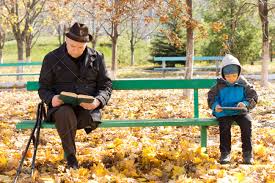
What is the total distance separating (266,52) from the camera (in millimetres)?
15305

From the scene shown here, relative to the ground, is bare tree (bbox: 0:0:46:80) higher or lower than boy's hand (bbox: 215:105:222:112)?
higher

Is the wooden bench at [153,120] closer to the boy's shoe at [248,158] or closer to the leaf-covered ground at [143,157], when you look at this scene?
the leaf-covered ground at [143,157]

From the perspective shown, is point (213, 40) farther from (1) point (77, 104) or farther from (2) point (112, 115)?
(1) point (77, 104)

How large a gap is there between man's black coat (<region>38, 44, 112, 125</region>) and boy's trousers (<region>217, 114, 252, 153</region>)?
1.26 meters

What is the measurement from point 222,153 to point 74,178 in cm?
163

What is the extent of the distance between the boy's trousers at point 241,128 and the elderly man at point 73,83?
4.17 ft

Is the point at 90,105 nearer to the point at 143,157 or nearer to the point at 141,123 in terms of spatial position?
the point at 141,123

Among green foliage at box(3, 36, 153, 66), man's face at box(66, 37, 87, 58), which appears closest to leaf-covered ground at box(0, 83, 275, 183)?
man's face at box(66, 37, 87, 58)

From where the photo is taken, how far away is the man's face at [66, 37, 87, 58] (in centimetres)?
442

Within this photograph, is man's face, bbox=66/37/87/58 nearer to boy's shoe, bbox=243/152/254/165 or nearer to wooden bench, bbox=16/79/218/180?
wooden bench, bbox=16/79/218/180

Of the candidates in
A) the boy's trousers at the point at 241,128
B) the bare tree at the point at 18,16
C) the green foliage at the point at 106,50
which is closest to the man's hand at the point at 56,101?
the boy's trousers at the point at 241,128

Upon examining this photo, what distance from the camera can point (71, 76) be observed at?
4590 millimetres

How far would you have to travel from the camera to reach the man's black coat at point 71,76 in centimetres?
455

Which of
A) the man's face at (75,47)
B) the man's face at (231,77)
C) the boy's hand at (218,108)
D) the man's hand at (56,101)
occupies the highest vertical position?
the man's face at (75,47)
